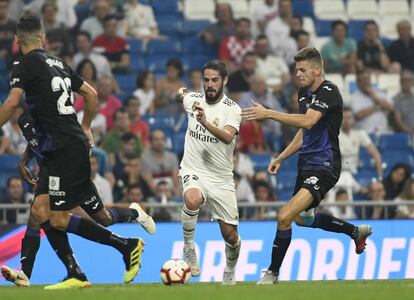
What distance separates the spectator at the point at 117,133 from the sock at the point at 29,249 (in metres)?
7.26

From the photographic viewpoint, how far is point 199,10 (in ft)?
83.4

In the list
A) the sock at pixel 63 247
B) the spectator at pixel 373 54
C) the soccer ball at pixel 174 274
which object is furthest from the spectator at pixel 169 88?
the sock at pixel 63 247

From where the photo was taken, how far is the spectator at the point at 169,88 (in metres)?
22.9

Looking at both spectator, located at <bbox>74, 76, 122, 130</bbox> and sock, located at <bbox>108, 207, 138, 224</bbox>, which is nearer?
sock, located at <bbox>108, 207, 138, 224</bbox>

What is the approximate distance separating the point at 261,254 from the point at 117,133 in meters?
4.72

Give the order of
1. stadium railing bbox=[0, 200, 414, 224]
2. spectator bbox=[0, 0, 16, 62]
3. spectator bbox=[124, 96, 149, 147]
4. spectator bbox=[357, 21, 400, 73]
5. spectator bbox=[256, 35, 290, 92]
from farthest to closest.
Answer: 1. spectator bbox=[357, 21, 400, 73]
2. spectator bbox=[256, 35, 290, 92]
3. spectator bbox=[0, 0, 16, 62]
4. spectator bbox=[124, 96, 149, 147]
5. stadium railing bbox=[0, 200, 414, 224]

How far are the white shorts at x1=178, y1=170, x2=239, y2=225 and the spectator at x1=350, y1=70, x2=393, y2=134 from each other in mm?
8875

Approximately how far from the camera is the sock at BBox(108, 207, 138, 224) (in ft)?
46.3

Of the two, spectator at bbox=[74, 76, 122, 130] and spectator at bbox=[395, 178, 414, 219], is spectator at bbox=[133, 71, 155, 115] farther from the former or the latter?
spectator at bbox=[395, 178, 414, 219]

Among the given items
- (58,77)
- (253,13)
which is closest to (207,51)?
(253,13)

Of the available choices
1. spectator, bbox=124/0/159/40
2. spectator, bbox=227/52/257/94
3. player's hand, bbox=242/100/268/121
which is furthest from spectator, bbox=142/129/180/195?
player's hand, bbox=242/100/268/121

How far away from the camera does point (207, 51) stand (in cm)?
2466

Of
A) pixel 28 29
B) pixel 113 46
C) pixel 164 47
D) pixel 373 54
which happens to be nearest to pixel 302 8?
pixel 373 54

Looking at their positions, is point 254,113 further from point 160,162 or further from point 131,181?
point 160,162
